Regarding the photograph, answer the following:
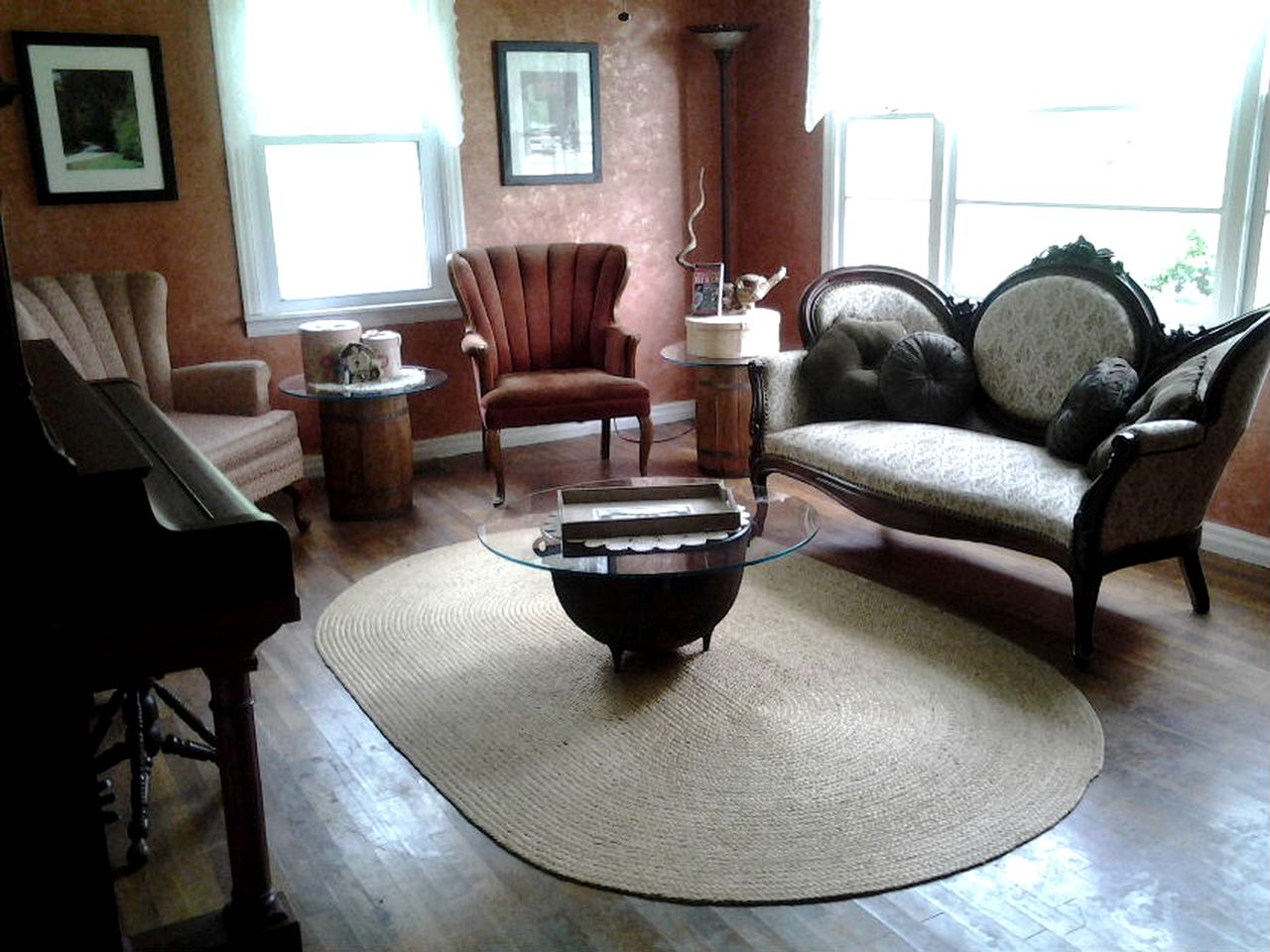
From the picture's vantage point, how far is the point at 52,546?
167 cm

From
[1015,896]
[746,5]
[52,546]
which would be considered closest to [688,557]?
[1015,896]

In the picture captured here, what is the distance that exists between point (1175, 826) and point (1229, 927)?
336 mm

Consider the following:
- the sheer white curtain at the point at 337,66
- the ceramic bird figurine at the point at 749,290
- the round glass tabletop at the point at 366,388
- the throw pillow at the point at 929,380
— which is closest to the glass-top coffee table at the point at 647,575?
the throw pillow at the point at 929,380

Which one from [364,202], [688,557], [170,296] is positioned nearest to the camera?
[688,557]

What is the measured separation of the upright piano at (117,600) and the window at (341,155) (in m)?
3.04

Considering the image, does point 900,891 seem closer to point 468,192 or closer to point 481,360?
point 481,360

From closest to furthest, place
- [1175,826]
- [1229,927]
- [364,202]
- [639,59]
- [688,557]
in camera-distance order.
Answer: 1. [1229,927]
2. [1175,826]
3. [688,557]
4. [364,202]
5. [639,59]

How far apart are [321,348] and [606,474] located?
4.49 ft

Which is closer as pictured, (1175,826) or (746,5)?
(1175,826)

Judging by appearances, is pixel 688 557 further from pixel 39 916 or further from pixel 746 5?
pixel 746 5

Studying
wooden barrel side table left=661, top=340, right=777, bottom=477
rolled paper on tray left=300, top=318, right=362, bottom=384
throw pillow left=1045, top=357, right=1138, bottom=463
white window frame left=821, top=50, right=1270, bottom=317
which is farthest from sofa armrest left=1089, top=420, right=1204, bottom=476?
rolled paper on tray left=300, top=318, right=362, bottom=384

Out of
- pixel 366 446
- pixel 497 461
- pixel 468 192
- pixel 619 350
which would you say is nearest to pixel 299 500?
pixel 366 446

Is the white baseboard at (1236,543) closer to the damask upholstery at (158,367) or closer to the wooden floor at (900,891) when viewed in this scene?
the wooden floor at (900,891)

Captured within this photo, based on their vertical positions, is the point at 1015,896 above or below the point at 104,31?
below
